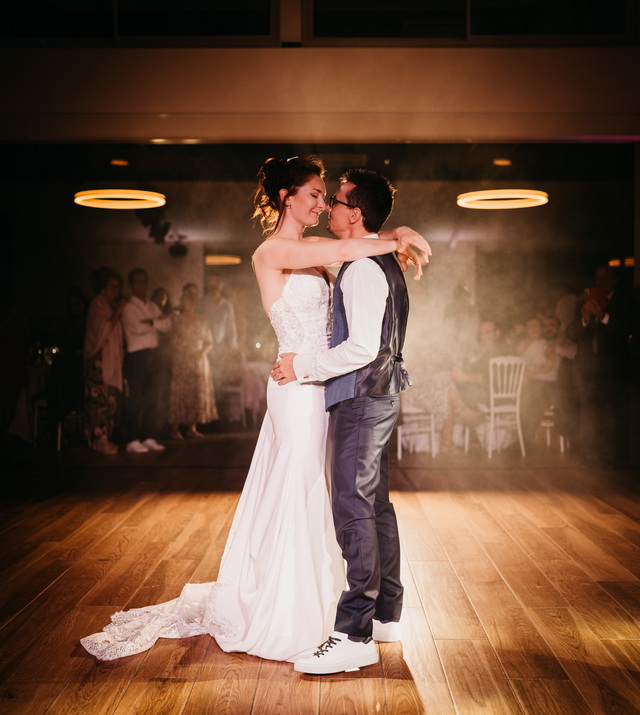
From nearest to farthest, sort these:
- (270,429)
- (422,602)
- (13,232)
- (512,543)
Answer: (270,429)
(422,602)
(512,543)
(13,232)

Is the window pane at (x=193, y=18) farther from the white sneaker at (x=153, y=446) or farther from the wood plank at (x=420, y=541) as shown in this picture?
the wood plank at (x=420, y=541)

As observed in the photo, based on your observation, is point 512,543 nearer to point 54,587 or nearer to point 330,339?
point 330,339

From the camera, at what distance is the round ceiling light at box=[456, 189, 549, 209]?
682cm

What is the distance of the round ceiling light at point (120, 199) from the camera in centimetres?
685

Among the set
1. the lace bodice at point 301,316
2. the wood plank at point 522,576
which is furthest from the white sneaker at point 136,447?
the lace bodice at point 301,316

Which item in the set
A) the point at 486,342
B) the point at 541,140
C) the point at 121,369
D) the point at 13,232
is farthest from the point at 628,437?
the point at 13,232

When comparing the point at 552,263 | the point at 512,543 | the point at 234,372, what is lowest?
the point at 512,543

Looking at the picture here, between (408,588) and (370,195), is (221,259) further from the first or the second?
(370,195)

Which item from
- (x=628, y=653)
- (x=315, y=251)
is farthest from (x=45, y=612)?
(x=628, y=653)

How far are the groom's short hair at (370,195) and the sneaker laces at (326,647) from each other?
1386 mm

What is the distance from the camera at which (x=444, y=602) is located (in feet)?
10.4

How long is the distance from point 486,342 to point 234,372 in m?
2.37

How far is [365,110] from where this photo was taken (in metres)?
5.83

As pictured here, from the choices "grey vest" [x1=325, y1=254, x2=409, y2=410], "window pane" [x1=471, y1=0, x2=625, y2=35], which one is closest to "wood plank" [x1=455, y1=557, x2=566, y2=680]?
"grey vest" [x1=325, y1=254, x2=409, y2=410]
